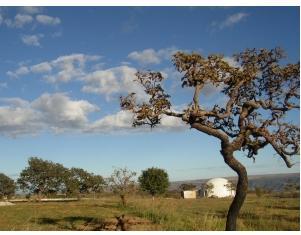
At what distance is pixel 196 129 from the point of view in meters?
13.7

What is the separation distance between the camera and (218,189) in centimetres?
9544

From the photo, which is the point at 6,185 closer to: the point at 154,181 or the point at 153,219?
the point at 154,181

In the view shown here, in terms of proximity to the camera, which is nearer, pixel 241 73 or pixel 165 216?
pixel 241 73

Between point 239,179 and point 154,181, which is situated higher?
point 154,181

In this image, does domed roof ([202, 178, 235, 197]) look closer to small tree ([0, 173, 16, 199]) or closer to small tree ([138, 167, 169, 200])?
small tree ([138, 167, 169, 200])

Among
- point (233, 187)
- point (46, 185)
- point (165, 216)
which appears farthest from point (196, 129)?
point (233, 187)

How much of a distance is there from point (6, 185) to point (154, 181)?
1164 inches

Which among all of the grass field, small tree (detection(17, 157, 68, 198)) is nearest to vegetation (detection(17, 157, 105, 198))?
small tree (detection(17, 157, 68, 198))

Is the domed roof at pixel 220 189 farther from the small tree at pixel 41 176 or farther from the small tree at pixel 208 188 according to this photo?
the small tree at pixel 41 176

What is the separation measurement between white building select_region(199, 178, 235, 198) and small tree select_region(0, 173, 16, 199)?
131 ft

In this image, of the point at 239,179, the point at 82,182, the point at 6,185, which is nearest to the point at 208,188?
the point at 82,182

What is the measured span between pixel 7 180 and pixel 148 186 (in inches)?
1115

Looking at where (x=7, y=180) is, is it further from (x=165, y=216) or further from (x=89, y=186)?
(x=165, y=216)

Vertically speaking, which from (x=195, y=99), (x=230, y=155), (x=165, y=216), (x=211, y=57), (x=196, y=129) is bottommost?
(x=165, y=216)
